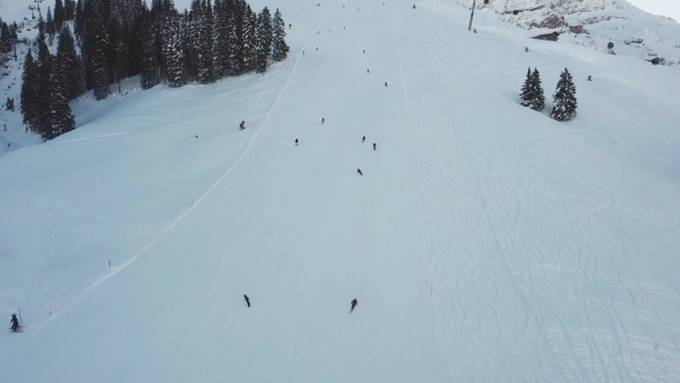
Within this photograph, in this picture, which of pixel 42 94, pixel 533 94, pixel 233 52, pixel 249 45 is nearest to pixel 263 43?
pixel 249 45

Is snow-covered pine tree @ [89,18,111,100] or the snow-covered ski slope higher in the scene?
snow-covered pine tree @ [89,18,111,100]

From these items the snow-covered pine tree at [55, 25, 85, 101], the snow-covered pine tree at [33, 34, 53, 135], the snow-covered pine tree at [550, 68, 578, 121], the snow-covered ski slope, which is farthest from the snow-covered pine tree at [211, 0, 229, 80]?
the snow-covered pine tree at [550, 68, 578, 121]

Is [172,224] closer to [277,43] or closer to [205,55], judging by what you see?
[205,55]

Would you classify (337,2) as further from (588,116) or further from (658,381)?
(658,381)

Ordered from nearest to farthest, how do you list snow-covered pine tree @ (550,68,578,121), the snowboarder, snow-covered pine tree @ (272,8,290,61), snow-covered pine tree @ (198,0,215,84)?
the snowboarder < snow-covered pine tree @ (550,68,578,121) < snow-covered pine tree @ (198,0,215,84) < snow-covered pine tree @ (272,8,290,61)

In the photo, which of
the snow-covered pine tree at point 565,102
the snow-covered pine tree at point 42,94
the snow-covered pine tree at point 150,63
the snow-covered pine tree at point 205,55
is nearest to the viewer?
the snow-covered pine tree at point 565,102

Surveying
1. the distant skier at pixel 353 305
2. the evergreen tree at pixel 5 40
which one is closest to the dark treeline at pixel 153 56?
the evergreen tree at pixel 5 40

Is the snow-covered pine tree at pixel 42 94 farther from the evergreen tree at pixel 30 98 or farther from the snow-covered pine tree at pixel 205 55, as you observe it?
the snow-covered pine tree at pixel 205 55

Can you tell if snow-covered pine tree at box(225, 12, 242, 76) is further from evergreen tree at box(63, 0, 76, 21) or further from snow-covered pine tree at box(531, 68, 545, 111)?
evergreen tree at box(63, 0, 76, 21)
